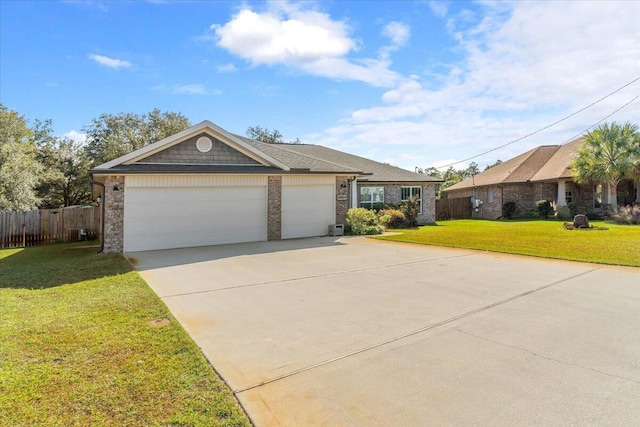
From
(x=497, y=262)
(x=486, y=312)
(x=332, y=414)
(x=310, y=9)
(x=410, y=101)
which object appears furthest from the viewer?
(x=410, y=101)

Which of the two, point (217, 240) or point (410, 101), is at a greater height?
point (410, 101)

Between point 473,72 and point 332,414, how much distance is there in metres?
19.0

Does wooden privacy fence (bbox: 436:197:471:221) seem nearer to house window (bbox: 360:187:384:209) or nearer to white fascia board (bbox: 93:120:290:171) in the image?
house window (bbox: 360:187:384:209)

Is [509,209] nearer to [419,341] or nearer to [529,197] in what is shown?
[529,197]

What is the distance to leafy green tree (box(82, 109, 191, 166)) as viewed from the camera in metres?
29.2

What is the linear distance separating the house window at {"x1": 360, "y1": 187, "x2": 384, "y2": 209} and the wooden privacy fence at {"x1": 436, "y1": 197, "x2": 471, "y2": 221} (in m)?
7.97

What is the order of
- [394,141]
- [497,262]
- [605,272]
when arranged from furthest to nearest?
[394,141], [497,262], [605,272]

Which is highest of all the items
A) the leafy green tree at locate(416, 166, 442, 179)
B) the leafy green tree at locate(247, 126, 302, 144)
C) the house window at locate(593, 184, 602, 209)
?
the leafy green tree at locate(247, 126, 302, 144)

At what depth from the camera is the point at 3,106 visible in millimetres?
23531

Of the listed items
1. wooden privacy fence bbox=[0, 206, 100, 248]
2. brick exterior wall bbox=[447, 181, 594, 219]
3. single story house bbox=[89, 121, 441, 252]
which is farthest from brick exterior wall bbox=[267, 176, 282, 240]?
brick exterior wall bbox=[447, 181, 594, 219]

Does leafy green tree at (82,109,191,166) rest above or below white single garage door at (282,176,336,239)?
above

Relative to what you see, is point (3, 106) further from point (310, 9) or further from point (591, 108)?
point (591, 108)

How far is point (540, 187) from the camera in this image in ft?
82.8

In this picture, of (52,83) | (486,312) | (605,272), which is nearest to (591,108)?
(605,272)
